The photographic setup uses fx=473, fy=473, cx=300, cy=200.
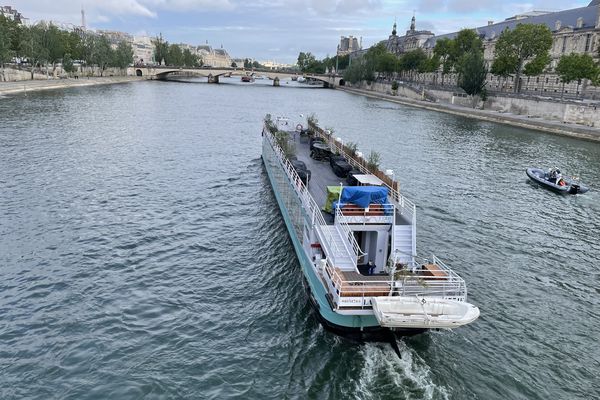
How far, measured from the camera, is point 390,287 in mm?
19344

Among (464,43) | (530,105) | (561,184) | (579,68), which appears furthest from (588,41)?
(561,184)

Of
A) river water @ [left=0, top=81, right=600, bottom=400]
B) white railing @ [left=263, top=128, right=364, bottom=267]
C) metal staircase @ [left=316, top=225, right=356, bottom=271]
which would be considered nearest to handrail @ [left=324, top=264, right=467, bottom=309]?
metal staircase @ [left=316, top=225, right=356, bottom=271]

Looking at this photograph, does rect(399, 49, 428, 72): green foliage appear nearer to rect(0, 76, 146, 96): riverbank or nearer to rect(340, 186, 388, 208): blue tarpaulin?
rect(0, 76, 146, 96): riverbank

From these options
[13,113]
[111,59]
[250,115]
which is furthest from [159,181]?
[111,59]

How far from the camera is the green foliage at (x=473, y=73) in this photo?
116562mm

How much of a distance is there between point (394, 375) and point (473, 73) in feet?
372

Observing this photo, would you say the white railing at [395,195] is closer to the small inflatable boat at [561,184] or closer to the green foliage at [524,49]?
the small inflatable boat at [561,184]

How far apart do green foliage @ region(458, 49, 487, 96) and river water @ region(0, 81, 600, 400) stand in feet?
225

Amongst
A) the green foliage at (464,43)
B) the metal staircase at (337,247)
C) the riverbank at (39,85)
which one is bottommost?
the metal staircase at (337,247)

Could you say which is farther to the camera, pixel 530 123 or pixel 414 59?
pixel 414 59

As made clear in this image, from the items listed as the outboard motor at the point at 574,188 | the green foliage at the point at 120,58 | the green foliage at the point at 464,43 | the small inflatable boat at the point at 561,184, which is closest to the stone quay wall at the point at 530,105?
the green foliage at the point at 464,43

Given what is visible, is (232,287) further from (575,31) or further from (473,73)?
(575,31)

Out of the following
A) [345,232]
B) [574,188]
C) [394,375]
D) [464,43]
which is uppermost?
[464,43]

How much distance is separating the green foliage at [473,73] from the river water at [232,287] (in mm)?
68447
